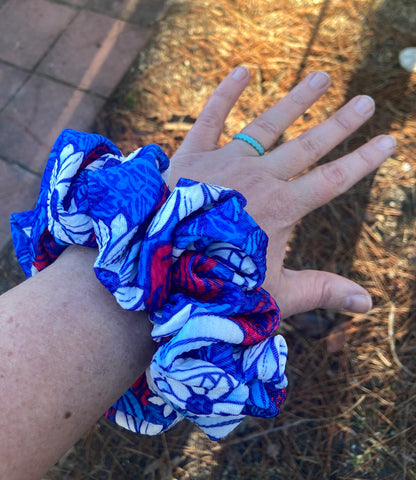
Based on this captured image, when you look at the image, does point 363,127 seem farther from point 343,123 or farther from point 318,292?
point 318,292

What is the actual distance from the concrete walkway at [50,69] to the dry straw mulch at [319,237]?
0.49ft

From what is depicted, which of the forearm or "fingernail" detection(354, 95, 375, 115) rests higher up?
"fingernail" detection(354, 95, 375, 115)

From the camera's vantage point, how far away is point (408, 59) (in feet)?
6.95

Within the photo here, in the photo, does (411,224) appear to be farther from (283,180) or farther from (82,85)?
(82,85)

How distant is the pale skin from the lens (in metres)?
0.83

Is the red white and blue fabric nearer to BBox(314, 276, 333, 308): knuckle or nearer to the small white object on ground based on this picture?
BBox(314, 276, 333, 308): knuckle

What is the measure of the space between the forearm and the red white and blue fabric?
0.36ft

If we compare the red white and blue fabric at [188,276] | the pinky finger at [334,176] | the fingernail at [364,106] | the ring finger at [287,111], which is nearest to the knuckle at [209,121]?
the ring finger at [287,111]

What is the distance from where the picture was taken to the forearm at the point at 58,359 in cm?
81

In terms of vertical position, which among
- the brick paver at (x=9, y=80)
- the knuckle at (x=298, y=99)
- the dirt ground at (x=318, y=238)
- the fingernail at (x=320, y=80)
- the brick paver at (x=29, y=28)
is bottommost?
the dirt ground at (x=318, y=238)

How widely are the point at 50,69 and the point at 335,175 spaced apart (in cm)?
178

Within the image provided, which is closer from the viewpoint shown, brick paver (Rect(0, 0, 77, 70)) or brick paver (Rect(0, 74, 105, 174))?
brick paver (Rect(0, 74, 105, 174))

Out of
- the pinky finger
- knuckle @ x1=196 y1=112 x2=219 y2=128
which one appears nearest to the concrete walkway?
knuckle @ x1=196 y1=112 x2=219 y2=128

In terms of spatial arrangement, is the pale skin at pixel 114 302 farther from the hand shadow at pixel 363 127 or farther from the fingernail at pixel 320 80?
the hand shadow at pixel 363 127
